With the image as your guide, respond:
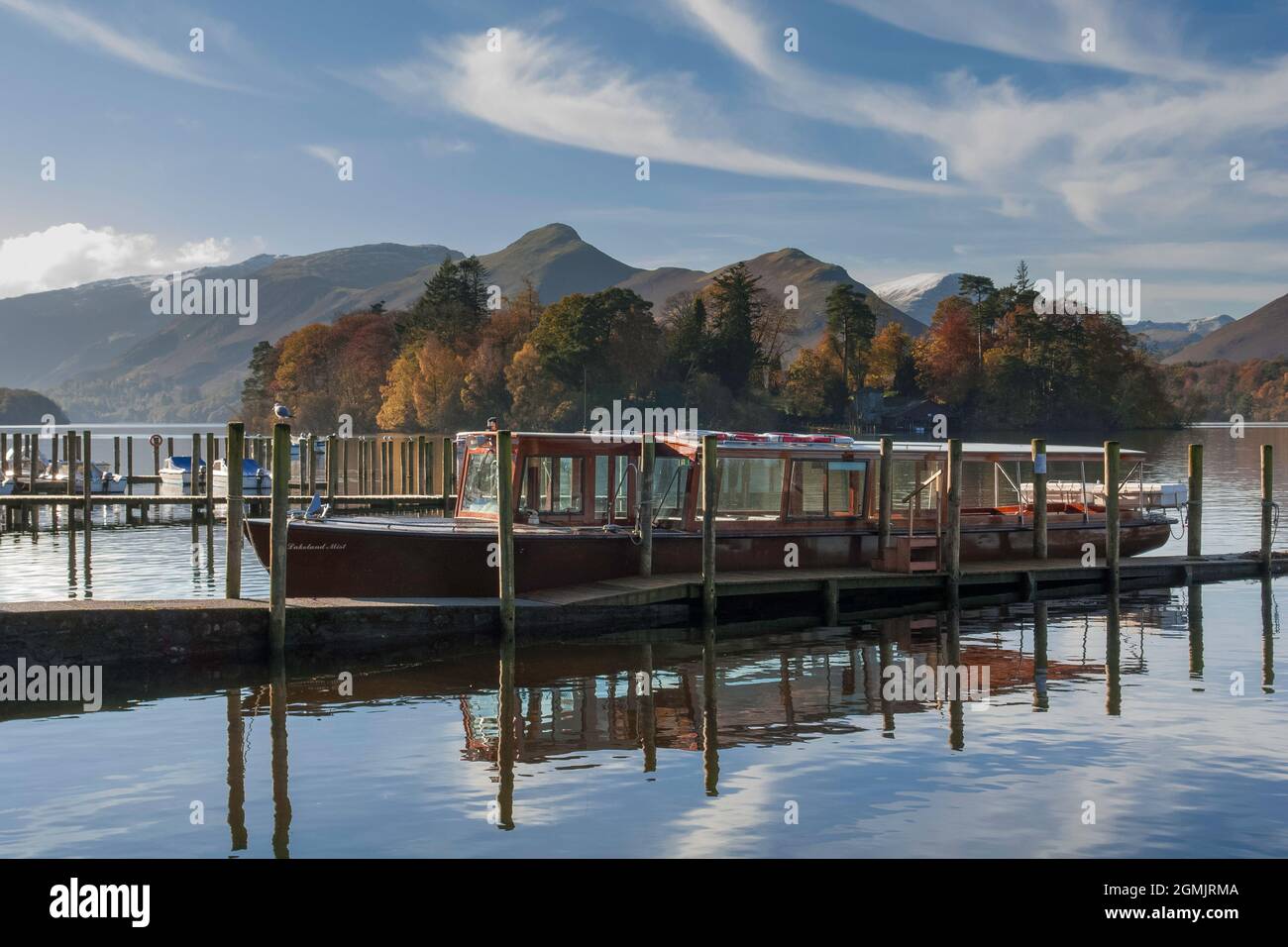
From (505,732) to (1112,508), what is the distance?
620 inches

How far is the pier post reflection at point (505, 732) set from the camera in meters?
13.2

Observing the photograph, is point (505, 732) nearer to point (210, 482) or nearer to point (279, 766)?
point (279, 766)

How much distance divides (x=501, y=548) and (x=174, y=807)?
7.86 meters

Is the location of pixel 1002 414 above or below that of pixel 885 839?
above

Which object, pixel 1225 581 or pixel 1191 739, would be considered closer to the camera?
pixel 1191 739

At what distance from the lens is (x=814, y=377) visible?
14512 cm

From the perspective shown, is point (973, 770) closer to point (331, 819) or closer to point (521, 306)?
point (331, 819)

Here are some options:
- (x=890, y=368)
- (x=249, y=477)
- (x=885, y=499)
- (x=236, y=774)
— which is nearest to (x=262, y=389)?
(x=890, y=368)

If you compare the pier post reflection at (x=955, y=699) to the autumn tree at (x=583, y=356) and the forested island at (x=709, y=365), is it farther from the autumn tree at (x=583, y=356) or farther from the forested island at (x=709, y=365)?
the autumn tree at (x=583, y=356)

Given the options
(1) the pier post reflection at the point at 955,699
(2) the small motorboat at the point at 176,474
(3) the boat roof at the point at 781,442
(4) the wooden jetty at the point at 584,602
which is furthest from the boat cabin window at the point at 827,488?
(2) the small motorboat at the point at 176,474

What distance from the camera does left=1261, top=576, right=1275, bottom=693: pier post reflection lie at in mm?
20078

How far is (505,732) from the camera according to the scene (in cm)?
1638

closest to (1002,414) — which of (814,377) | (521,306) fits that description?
(814,377)

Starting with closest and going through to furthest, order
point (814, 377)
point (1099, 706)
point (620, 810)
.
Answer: point (620, 810) < point (1099, 706) < point (814, 377)
